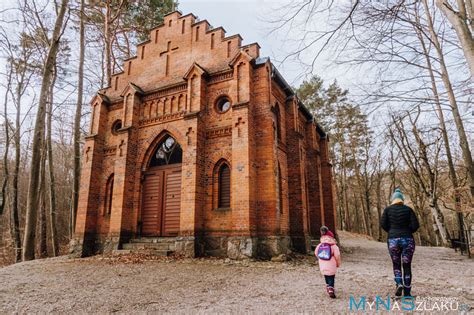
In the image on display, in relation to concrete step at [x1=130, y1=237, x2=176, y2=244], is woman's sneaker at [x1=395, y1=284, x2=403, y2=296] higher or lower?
lower

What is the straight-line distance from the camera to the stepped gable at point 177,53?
1151cm

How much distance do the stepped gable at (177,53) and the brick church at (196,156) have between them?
54 millimetres

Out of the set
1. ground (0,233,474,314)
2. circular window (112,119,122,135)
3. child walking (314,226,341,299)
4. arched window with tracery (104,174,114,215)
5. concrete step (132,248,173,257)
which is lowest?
ground (0,233,474,314)

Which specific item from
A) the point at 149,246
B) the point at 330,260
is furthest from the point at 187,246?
the point at 330,260

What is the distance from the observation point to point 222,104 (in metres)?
11.4

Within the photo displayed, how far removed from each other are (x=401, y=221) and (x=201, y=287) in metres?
4.01

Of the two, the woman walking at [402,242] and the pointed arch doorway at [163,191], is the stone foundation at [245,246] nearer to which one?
the pointed arch doorway at [163,191]

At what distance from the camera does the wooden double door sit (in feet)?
36.6

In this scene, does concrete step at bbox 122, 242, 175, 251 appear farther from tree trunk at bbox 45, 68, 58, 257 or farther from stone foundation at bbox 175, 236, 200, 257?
tree trunk at bbox 45, 68, 58, 257

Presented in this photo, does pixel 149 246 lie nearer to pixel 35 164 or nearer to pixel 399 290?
pixel 35 164

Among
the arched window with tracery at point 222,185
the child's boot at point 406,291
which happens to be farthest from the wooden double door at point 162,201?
the child's boot at point 406,291

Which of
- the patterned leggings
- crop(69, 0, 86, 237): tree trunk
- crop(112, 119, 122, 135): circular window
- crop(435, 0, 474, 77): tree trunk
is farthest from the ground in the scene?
crop(112, 119, 122, 135): circular window

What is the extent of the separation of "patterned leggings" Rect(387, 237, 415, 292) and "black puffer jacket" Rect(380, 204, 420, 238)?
0.33 ft

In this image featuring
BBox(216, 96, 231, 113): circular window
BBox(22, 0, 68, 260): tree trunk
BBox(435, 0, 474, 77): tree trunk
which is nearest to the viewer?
BBox(435, 0, 474, 77): tree trunk
